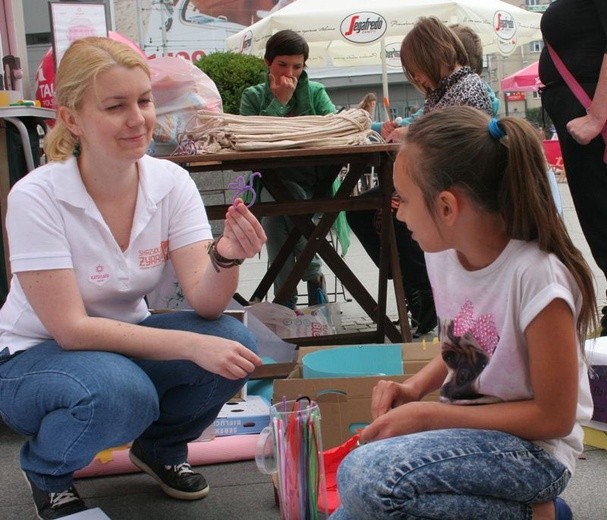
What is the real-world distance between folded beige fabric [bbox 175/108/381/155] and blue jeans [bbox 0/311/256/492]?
1267mm

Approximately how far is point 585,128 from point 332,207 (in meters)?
1.06

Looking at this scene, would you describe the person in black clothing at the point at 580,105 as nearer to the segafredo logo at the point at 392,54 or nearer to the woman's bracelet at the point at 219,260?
the woman's bracelet at the point at 219,260

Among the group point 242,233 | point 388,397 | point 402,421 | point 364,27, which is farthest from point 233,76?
point 402,421

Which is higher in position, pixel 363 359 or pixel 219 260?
pixel 219 260

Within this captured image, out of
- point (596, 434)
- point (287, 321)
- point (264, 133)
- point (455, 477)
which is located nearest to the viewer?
point (455, 477)

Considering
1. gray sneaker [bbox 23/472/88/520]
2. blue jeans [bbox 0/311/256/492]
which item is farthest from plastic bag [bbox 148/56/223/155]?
gray sneaker [bbox 23/472/88/520]

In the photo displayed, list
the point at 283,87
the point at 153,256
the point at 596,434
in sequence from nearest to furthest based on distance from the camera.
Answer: the point at 153,256 → the point at 596,434 → the point at 283,87

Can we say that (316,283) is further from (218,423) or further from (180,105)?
(218,423)

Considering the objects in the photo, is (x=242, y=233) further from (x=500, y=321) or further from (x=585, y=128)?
(x=585, y=128)

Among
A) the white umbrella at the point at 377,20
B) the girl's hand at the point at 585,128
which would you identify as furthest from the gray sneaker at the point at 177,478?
the white umbrella at the point at 377,20

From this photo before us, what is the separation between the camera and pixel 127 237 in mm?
2283

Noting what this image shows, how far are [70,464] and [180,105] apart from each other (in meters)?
2.03

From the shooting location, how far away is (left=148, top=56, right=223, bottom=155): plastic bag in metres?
3.70

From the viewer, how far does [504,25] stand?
8672 mm
